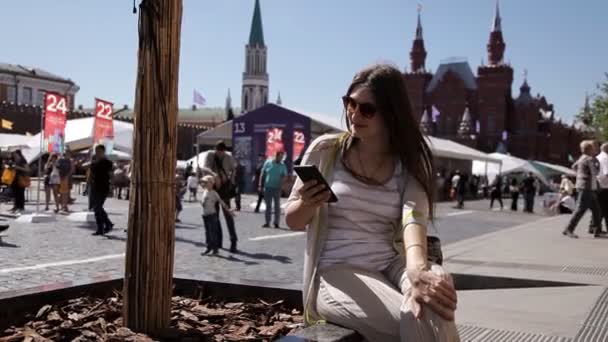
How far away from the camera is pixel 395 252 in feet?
8.75

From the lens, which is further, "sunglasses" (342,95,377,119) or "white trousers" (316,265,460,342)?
"sunglasses" (342,95,377,119)

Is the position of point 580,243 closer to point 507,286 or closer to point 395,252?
point 507,286

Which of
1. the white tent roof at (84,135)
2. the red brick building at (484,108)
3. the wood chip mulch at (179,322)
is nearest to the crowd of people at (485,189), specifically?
the wood chip mulch at (179,322)

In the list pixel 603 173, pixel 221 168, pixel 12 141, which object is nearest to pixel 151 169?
pixel 221 168

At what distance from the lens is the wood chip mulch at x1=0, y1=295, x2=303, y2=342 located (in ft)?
8.20

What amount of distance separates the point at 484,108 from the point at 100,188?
7069cm

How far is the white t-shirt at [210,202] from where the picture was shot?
9.03m

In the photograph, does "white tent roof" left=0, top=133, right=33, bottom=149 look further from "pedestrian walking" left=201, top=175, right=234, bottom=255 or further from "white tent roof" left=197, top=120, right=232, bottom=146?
"pedestrian walking" left=201, top=175, right=234, bottom=255

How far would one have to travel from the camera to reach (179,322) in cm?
276

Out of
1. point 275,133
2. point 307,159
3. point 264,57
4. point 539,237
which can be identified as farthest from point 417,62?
point 307,159

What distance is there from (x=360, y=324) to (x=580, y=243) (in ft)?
29.1

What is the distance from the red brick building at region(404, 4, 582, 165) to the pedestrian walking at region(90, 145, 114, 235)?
6447 cm

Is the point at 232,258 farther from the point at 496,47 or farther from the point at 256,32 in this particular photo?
the point at 256,32

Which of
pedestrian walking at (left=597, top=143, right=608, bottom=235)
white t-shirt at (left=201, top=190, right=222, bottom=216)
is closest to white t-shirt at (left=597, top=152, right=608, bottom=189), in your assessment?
pedestrian walking at (left=597, top=143, right=608, bottom=235)
